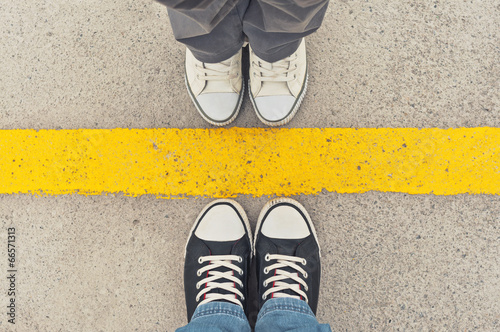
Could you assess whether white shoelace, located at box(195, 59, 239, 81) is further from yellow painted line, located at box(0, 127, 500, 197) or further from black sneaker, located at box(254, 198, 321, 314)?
black sneaker, located at box(254, 198, 321, 314)

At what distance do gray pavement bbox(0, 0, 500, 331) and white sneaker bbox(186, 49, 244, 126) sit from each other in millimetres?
85

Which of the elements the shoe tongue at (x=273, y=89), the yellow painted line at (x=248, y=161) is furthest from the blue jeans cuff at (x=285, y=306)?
the shoe tongue at (x=273, y=89)

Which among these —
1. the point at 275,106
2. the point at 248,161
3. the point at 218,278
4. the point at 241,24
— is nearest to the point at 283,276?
the point at 218,278

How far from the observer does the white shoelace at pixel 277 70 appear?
1.33 meters

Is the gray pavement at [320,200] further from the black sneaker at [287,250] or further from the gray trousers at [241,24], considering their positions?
the gray trousers at [241,24]

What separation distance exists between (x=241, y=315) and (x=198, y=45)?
3.58 ft

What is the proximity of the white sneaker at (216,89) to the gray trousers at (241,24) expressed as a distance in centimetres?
21

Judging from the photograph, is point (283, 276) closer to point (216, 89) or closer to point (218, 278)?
point (218, 278)

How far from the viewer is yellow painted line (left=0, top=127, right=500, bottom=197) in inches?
56.6

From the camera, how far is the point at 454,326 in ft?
4.68

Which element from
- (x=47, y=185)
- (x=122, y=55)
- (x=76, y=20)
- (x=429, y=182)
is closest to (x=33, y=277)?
(x=47, y=185)

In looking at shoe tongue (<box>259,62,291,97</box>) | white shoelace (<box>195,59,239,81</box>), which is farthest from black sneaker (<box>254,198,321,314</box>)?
white shoelace (<box>195,59,239,81</box>)

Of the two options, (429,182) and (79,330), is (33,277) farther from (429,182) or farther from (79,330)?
(429,182)

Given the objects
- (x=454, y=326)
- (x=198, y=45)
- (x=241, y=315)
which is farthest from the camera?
(x=454, y=326)
